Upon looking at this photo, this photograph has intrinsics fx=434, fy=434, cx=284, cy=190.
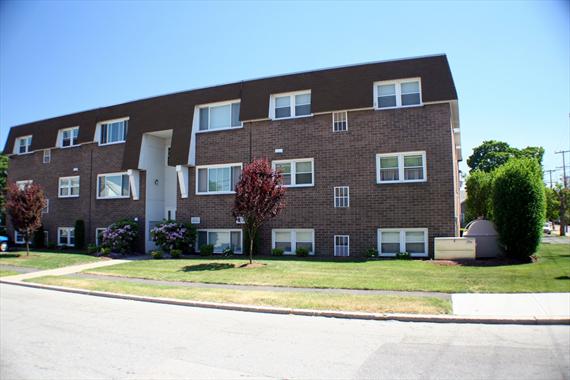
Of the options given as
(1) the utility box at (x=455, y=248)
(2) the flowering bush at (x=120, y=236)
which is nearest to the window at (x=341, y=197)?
(1) the utility box at (x=455, y=248)

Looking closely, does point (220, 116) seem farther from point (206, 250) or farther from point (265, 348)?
point (265, 348)

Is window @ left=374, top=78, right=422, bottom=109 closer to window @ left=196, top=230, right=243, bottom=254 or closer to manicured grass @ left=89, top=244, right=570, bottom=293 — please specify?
manicured grass @ left=89, top=244, right=570, bottom=293

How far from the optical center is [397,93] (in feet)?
60.1

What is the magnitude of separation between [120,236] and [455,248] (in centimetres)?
1593

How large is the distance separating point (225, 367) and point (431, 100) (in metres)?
14.8

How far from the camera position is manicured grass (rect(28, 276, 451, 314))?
8727 mm

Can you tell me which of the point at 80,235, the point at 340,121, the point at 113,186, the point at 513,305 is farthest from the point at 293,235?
the point at 80,235

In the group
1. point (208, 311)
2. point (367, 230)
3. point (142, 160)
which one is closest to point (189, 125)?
point (142, 160)

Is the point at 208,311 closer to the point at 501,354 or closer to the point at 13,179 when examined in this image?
the point at 501,354

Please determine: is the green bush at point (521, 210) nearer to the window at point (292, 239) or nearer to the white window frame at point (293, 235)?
the white window frame at point (293, 235)

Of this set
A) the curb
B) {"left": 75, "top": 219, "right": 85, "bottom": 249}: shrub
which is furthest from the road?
{"left": 75, "top": 219, "right": 85, "bottom": 249}: shrub

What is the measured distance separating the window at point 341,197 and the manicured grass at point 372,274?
286 cm

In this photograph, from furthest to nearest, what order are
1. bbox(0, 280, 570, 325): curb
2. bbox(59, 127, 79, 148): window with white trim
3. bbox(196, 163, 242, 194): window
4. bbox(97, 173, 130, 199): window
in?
bbox(59, 127, 79, 148): window with white trim
bbox(97, 173, 130, 199): window
bbox(196, 163, 242, 194): window
bbox(0, 280, 570, 325): curb

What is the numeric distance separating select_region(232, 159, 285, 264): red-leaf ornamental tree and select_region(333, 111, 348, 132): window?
4.62m
